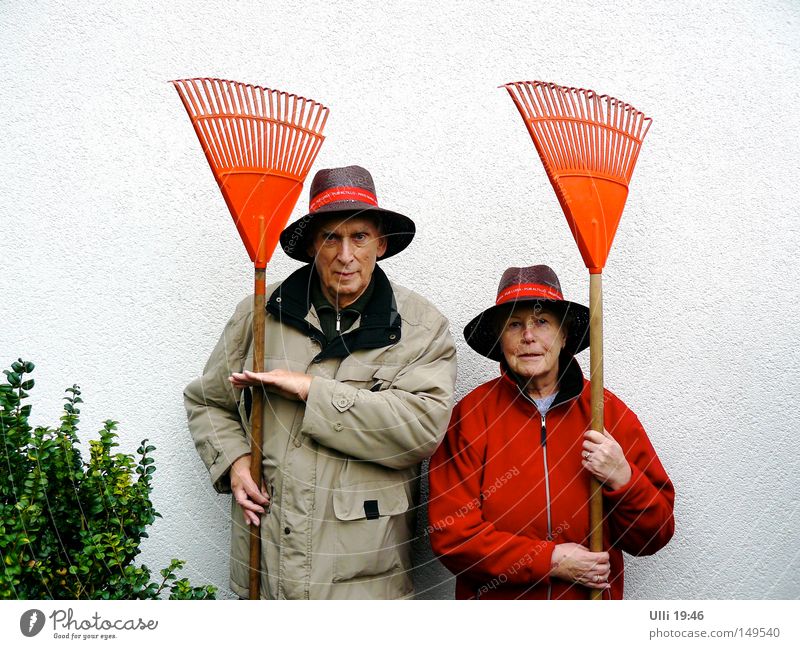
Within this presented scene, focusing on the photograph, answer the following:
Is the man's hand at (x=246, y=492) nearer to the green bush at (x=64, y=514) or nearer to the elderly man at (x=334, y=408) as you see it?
the elderly man at (x=334, y=408)

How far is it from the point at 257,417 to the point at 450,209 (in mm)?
1215

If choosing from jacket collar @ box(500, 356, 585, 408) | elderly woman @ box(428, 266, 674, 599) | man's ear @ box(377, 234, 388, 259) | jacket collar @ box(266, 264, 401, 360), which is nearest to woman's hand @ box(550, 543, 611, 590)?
elderly woman @ box(428, 266, 674, 599)

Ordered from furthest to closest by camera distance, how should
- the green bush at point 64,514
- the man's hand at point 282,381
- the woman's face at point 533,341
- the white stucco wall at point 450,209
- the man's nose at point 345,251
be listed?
the white stucco wall at point 450,209, the woman's face at point 533,341, the man's nose at point 345,251, the man's hand at point 282,381, the green bush at point 64,514

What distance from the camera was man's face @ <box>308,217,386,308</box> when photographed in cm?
291

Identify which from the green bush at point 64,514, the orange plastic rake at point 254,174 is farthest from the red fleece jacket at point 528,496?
the green bush at point 64,514

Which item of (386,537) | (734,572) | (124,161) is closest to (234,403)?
(386,537)

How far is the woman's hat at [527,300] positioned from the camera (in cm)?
303

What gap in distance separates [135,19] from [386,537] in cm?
229

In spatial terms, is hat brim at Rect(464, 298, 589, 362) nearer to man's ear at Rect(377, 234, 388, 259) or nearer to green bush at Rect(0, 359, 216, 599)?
man's ear at Rect(377, 234, 388, 259)

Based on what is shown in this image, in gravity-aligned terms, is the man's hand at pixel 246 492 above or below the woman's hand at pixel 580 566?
above

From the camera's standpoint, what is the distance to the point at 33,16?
3.61m

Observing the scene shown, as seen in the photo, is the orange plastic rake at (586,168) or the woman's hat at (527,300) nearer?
the orange plastic rake at (586,168)

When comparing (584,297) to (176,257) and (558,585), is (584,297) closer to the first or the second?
(558,585)

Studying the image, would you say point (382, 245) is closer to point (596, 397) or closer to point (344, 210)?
point (344, 210)
